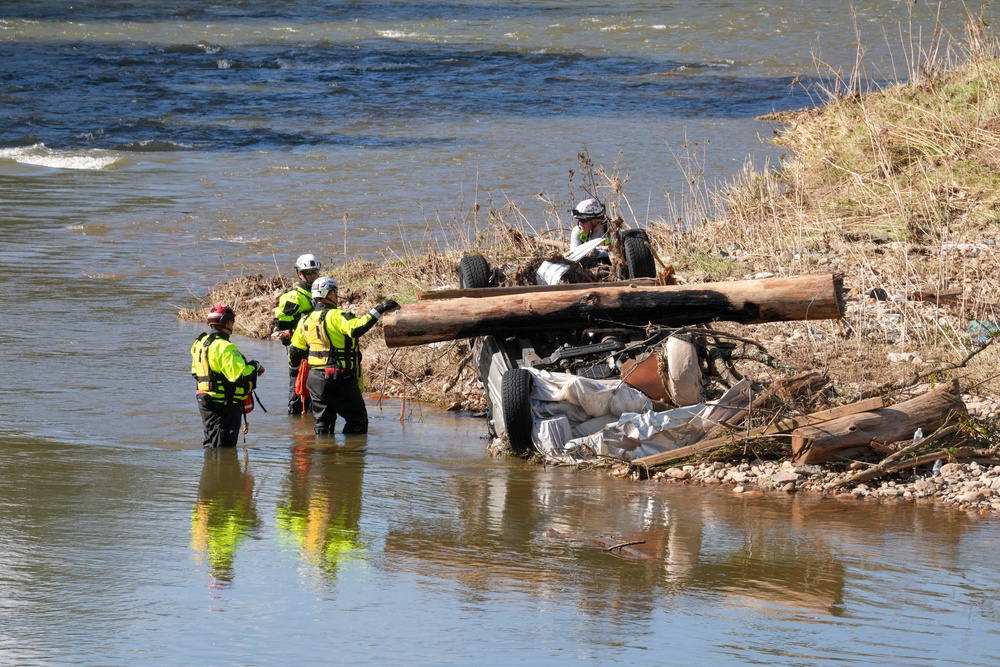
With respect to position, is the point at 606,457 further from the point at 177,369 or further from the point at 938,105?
the point at 938,105

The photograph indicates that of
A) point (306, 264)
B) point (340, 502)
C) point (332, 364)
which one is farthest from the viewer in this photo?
point (306, 264)

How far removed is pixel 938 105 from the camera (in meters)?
17.4

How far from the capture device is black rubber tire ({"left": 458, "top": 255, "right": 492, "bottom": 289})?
39.4ft

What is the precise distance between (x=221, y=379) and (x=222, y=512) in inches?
80.0

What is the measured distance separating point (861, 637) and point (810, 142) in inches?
542

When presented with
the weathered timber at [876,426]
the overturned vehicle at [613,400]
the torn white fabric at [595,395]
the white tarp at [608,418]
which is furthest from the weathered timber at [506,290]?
the weathered timber at [876,426]

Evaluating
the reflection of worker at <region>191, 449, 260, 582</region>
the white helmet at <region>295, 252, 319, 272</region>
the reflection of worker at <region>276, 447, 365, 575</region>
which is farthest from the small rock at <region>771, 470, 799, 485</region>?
the white helmet at <region>295, 252, 319, 272</region>

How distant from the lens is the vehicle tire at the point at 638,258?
38.9 feet

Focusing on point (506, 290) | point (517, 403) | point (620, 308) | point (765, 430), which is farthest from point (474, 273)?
point (765, 430)

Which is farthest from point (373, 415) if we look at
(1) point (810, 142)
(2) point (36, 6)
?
(2) point (36, 6)

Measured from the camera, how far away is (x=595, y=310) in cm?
1052

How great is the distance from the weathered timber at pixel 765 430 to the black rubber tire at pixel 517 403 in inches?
36.9

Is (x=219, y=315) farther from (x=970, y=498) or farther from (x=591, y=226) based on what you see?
(x=970, y=498)

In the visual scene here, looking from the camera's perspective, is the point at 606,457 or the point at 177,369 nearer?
the point at 606,457
